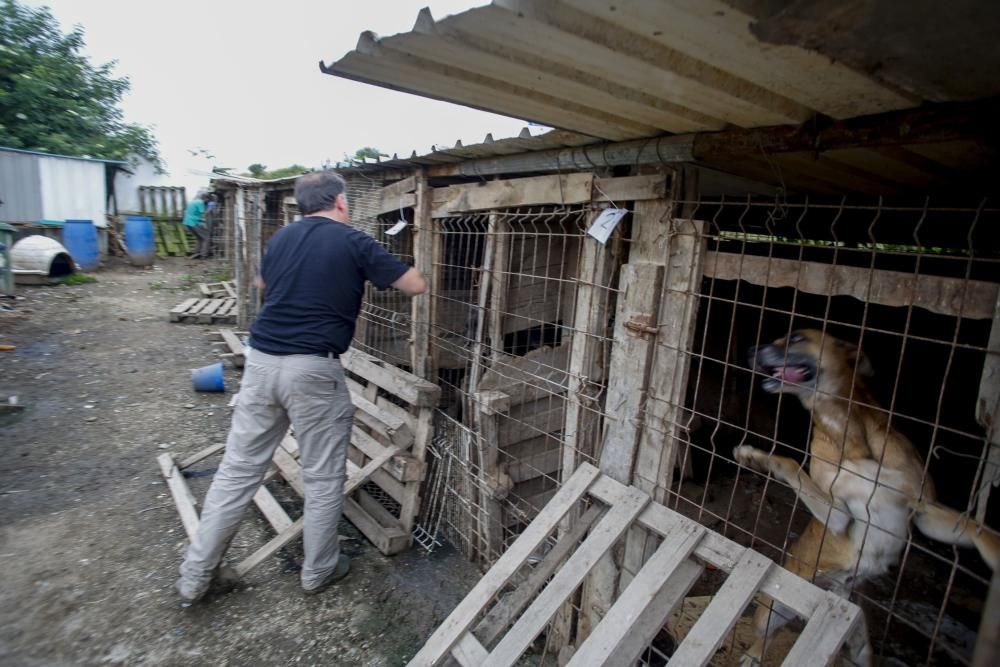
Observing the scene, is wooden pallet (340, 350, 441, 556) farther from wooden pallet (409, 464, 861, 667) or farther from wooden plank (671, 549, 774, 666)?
wooden plank (671, 549, 774, 666)

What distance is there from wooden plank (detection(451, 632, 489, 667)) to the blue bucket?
515cm

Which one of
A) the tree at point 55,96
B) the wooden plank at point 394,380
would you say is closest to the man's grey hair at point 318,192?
the wooden plank at point 394,380

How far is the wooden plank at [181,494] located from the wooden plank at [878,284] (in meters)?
3.54

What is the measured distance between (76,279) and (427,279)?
1158cm

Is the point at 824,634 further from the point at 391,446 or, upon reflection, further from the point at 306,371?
the point at 391,446

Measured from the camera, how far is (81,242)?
41.2 feet

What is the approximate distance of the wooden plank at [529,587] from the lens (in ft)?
7.95

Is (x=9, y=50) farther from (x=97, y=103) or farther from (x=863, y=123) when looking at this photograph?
(x=863, y=123)

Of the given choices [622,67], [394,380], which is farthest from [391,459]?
[622,67]

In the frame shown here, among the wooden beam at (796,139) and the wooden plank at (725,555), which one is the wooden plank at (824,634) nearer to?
the wooden plank at (725,555)

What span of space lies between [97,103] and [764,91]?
74.0 feet

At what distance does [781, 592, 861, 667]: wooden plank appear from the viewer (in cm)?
168

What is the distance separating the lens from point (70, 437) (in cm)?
502

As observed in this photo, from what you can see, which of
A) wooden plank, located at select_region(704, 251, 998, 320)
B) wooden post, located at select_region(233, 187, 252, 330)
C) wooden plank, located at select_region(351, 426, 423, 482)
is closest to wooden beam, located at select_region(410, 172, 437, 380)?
wooden plank, located at select_region(351, 426, 423, 482)
